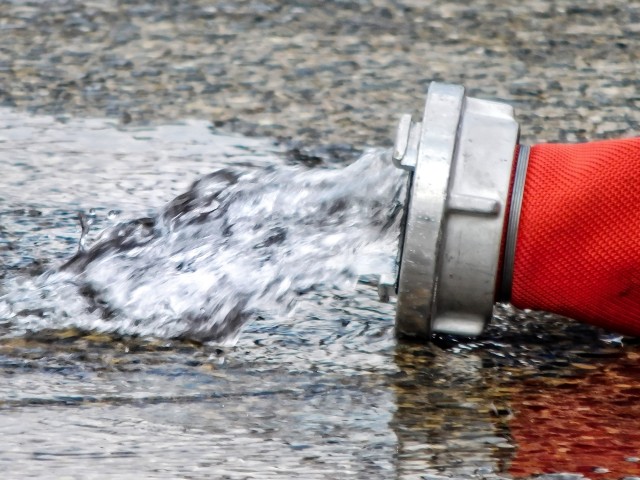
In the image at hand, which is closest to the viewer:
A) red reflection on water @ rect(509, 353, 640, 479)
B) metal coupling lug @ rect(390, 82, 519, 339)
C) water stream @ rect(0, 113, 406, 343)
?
red reflection on water @ rect(509, 353, 640, 479)

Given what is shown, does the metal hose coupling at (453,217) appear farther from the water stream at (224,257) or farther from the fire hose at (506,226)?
the water stream at (224,257)

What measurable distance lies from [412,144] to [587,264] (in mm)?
421

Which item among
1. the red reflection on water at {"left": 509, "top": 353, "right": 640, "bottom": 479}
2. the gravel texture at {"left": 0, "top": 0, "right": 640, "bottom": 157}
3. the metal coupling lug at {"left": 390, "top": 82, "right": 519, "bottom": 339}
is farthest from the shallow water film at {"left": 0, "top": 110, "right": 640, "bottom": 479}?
the gravel texture at {"left": 0, "top": 0, "right": 640, "bottom": 157}

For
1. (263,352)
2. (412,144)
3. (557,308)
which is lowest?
(263,352)

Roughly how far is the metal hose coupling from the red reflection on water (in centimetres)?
21

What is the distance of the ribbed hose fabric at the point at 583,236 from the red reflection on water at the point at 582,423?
15cm

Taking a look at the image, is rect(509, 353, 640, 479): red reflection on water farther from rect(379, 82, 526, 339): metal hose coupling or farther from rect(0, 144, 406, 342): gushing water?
rect(0, 144, 406, 342): gushing water

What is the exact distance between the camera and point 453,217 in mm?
2391

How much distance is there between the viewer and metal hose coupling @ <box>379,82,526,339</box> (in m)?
2.38

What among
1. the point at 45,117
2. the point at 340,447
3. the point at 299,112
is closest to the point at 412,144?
the point at 340,447

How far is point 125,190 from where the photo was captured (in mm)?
3502

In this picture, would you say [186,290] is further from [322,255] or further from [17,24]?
[17,24]

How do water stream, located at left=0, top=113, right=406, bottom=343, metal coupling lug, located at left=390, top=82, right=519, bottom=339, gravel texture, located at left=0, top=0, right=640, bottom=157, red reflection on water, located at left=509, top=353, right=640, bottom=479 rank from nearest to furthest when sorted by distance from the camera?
red reflection on water, located at left=509, top=353, right=640, bottom=479 < metal coupling lug, located at left=390, top=82, right=519, bottom=339 < water stream, located at left=0, top=113, right=406, bottom=343 < gravel texture, located at left=0, top=0, right=640, bottom=157

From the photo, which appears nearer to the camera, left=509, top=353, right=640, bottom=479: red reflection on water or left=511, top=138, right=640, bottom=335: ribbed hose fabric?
left=509, top=353, right=640, bottom=479: red reflection on water
